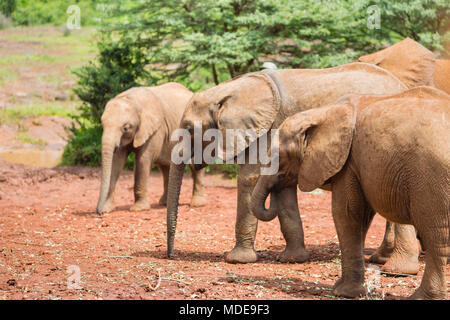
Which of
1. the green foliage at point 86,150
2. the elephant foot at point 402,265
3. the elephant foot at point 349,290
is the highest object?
the elephant foot at point 349,290

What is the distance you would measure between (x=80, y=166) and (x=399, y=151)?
47.2ft

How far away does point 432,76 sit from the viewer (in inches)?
346

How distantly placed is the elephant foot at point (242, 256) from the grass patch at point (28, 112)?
1654 cm

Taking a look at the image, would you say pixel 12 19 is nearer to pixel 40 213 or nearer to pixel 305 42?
pixel 305 42

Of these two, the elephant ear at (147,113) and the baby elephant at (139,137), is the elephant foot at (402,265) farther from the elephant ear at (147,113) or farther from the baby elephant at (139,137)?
the elephant ear at (147,113)

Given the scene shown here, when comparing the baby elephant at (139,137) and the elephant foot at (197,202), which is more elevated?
the baby elephant at (139,137)

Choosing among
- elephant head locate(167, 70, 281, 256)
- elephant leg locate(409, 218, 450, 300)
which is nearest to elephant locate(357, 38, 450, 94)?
elephant head locate(167, 70, 281, 256)

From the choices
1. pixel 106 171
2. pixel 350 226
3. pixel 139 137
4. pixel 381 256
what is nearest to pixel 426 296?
pixel 350 226

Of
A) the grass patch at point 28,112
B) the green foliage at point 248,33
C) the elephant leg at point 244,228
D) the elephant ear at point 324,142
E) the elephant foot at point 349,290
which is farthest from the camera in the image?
the grass patch at point 28,112

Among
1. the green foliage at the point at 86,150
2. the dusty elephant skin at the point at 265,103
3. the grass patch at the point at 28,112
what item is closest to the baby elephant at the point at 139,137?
the dusty elephant skin at the point at 265,103

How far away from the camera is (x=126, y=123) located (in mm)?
12281

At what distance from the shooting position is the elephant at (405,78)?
7.35 meters

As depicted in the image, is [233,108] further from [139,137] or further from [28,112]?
[28,112]

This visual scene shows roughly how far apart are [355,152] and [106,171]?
6777mm
